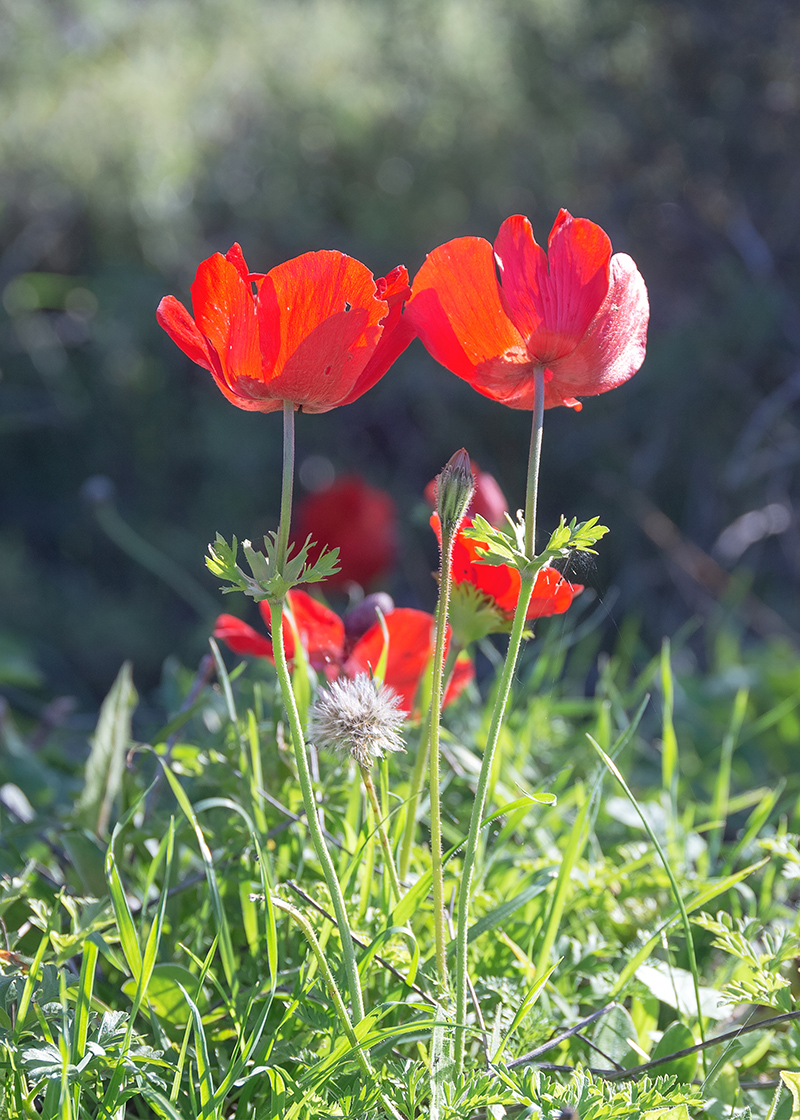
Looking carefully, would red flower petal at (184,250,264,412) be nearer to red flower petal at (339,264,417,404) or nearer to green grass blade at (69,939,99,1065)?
red flower petal at (339,264,417,404)

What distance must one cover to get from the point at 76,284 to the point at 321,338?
162 centimetres

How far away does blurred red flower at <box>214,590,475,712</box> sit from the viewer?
0.67 metres

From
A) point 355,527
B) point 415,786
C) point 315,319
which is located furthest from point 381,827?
point 355,527

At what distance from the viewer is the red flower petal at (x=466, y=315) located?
0.47 metres

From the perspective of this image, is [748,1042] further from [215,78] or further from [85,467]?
[215,78]

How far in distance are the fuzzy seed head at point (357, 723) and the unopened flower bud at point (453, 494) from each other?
10 cm

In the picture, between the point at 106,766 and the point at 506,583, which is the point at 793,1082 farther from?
the point at 106,766

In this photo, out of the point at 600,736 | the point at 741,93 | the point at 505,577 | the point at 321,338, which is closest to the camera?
the point at 321,338

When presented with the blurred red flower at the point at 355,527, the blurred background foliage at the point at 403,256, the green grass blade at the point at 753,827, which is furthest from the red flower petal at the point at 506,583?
the blurred background foliage at the point at 403,256

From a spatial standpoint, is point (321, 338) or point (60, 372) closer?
point (321, 338)

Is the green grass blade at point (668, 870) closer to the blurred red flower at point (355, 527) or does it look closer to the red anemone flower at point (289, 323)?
the red anemone flower at point (289, 323)

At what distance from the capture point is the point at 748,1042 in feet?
2.00

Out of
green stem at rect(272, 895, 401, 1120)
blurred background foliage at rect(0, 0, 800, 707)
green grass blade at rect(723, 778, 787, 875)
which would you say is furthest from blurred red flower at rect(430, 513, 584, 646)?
blurred background foliage at rect(0, 0, 800, 707)

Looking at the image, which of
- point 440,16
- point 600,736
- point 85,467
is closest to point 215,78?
point 440,16
